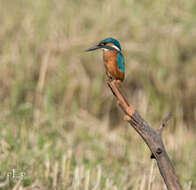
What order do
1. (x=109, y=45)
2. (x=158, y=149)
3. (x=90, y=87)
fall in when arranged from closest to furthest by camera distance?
(x=158, y=149) < (x=109, y=45) < (x=90, y=87)

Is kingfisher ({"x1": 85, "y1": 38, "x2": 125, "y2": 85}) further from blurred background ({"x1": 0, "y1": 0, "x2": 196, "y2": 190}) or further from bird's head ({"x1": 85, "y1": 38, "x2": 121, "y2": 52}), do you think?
blurred background ({"x1": 0, "y1": 0, "x2": 196, "y2": 190})

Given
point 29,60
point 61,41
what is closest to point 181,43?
point 61,41

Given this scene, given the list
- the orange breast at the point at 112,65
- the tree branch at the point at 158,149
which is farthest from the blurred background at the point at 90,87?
the tree branch at the point at 158,149

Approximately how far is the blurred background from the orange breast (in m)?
1.24

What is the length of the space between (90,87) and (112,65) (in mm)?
2954

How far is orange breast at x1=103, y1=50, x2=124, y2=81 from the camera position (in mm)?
3266

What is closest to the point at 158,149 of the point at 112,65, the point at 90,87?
the point at 112,65

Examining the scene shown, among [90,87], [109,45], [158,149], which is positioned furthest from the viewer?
[90,87]

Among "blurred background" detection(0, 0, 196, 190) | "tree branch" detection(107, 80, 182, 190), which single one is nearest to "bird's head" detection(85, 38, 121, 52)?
"tree branch" detection(107, 80, 182, 190)

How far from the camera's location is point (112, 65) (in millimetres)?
3270

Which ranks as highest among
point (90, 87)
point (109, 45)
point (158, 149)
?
point (90, 87)

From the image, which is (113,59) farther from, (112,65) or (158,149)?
(158,149)

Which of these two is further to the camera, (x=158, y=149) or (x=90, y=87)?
(x=90, y=87)

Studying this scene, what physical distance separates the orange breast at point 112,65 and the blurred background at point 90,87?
124 cm
